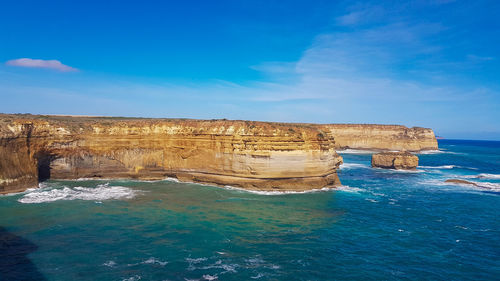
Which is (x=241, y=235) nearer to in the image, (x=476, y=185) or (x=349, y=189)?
(x=349, y=189)

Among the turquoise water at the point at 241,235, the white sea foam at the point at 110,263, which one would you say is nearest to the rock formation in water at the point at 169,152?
the turquoise water at the point at 241,235

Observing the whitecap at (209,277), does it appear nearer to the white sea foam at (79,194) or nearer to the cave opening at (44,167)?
the white sea foam at (79,194)

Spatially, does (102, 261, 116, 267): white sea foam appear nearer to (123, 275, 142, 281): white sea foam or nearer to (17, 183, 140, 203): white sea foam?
(123, 275, 142, 281): white sea foam

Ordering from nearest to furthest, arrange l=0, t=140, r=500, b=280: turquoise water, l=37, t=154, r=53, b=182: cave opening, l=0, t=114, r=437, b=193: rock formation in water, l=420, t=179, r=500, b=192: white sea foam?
l=0, t=140, r=500, b=280: turquoise water < l=0, t=114, r=437, b=193: rock formation in water < l=37, t=154, r=53, b=182: cave opening < l=420, t=179, r=500, b=192: white sea foam

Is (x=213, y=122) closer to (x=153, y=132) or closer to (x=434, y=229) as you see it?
(x=153, y=132)

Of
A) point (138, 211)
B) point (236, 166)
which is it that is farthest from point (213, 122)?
point (138, 211)

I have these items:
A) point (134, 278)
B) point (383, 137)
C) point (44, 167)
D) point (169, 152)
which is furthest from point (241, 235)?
point (383, 137)

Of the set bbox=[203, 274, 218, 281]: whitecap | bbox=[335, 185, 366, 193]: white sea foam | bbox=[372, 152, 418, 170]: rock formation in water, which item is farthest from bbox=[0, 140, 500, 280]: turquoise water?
bbox=[372, 152, 418, 170]: rock formation in water
